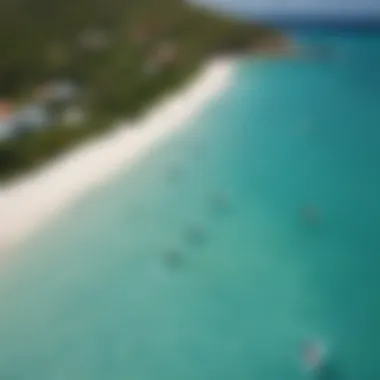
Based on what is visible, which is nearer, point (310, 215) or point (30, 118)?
point (30, 118)

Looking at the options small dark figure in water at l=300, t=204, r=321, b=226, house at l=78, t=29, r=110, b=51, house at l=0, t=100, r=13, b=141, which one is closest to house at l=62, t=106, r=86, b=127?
house at l=0, t=100, r=13, b=141

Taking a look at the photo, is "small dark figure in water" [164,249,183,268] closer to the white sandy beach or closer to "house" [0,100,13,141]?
the white sandy beach

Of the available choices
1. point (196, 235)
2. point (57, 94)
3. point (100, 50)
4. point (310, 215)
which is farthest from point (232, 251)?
point (100, 50)

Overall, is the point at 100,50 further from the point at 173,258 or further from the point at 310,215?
the point at 310,215

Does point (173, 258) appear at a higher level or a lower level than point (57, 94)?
lower

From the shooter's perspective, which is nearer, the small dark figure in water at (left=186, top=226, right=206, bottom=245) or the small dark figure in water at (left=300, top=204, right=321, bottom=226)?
the small dark figure in water at (left=186, top=226, right=206, bottom=245)

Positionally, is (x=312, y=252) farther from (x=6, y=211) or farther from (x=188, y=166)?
(x=6, y=211)

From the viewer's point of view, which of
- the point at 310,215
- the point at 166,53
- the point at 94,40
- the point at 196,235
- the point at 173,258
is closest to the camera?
the point at 173,258

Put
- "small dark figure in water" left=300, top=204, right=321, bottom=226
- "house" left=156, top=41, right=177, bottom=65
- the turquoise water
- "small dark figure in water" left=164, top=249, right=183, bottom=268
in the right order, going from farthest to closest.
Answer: "house" left=156, top=41, right=177, bottom=65
"small dark figure in water" left=300, top=204, right=321, bottom=226
"small dark figure in water" left=164, top=249, right=183, bottom=268
the turquoise water
